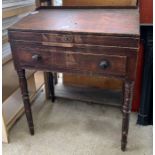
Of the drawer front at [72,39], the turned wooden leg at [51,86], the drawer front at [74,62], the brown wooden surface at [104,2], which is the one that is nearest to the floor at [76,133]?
the turned wooden leg at [51,86]

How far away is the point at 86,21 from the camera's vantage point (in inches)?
49.5

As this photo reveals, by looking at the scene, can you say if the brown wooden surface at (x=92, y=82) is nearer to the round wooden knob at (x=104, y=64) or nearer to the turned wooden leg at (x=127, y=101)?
the turned wooden leg at (x=127, y=101)

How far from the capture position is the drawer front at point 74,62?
115cm

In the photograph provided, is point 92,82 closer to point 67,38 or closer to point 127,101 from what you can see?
point 127,101

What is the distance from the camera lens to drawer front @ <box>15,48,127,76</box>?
1148mm

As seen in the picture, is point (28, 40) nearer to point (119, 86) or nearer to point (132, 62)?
point (132, 62)

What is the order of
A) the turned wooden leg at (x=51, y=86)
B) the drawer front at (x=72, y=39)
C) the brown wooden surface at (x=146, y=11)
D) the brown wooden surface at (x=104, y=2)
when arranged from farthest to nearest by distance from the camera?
1. the turned wooden leg at (x=51, y=86)
2. the brown wooden surface at (x=104, y=2)
3. the brown wooden surface at (x=146, y=11)
4. the drawer front at (x=72, y=39)

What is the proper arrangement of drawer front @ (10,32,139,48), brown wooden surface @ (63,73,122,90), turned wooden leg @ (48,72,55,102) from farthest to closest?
1. brown wooden surface @ (63,73,122,90)
2. turned wooden leg @ (48,72,55,102)
3. drawer front @ (10,32,139,48)

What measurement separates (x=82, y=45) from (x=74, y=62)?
4.6 inches

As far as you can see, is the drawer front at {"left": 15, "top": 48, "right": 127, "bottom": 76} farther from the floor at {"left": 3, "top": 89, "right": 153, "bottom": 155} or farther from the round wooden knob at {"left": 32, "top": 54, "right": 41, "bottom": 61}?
the floor at {"left": 3, "top": 89, "right": 153, "bottom": 155}

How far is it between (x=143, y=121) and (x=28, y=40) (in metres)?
1.08

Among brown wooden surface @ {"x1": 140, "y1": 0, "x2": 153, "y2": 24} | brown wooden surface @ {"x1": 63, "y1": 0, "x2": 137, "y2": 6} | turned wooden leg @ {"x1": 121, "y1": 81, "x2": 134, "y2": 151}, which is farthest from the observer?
brown wooden surface @ {"x1": 63, "y1": 0, "x2": 137, "y2": 6}

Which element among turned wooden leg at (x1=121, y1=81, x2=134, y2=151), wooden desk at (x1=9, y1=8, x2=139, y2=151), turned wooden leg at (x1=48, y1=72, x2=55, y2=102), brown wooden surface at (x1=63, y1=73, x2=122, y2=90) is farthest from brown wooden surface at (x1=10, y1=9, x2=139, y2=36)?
brown wooden surface at (x1=63, y1=73, x2=122, y2=90)

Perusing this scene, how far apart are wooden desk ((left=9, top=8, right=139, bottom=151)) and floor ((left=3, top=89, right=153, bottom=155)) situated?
241mm
